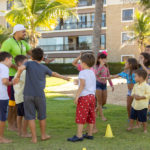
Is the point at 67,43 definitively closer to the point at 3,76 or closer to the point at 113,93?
the point at 113,93

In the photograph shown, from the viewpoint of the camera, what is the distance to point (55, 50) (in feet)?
140

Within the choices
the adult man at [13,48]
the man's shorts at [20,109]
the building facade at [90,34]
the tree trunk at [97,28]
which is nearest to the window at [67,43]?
the building facade at [90,34]

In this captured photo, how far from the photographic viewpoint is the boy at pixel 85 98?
471 cm

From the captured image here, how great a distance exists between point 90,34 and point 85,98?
35171 mm

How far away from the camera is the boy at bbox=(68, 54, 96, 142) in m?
4.71

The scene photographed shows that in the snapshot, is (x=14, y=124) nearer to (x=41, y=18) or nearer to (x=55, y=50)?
(x=41, y=18)

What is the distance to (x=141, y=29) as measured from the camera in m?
32.2

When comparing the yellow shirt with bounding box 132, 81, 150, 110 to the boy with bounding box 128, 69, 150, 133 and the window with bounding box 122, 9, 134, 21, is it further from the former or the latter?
the window with bounding box 122, 9, 134, 21

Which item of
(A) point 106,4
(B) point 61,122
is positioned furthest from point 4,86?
(A) point 106,4

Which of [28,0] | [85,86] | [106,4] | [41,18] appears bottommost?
[85,86]

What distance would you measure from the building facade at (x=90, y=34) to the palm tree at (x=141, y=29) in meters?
1.51

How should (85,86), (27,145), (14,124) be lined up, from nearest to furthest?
1. (27,145)
2. (85,86)
3. (14,124)

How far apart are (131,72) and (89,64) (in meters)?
1.46

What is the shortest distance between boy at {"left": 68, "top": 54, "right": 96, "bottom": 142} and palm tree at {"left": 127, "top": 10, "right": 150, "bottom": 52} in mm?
28373
